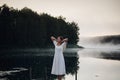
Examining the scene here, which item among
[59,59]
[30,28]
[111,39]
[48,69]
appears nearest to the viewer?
[59,59]

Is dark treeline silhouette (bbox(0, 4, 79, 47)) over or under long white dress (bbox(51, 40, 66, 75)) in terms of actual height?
over

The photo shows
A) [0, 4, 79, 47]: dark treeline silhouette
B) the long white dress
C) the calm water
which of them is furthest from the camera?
[0, 4, 79, 47]: dark treeline silhouette

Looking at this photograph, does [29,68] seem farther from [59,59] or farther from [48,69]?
[48,69]

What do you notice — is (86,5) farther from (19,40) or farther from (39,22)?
(39,22)

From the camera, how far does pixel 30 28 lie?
22031mm

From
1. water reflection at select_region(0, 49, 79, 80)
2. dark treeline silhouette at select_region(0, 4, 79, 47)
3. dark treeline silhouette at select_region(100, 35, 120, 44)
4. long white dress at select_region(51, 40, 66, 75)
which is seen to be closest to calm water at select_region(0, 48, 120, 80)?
water reflection at select_region(0, 49, 79, 80)

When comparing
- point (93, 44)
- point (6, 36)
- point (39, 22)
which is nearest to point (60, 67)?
point (93, 44)

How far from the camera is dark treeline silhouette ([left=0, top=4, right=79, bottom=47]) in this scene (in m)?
20.3

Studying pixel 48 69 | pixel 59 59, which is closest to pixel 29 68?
pixel 59 59

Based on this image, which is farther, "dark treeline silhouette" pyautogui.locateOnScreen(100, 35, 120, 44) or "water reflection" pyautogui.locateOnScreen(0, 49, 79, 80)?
"dark treeline silhouette" pyautogui.locateOnScreen(100, 35, 120, 44)

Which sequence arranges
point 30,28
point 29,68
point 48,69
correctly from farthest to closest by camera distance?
point 30,28
point 48,69
point 29,68

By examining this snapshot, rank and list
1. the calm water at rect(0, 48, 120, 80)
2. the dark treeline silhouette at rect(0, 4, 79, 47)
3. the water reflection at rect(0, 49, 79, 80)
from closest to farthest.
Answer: the water reflection at rect(0, 49, 79, 80) → the calm water at rect(0, 48, 120, 80) → the dark treeline silhouette at rect(0, 4, 79, 47)

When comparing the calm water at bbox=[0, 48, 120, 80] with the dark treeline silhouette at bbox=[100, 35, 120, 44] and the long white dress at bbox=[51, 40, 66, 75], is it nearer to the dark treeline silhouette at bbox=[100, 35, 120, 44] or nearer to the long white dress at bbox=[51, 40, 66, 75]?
the long white dress at bbox=[51, 40, 66, 75]

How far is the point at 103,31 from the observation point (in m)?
15.2
